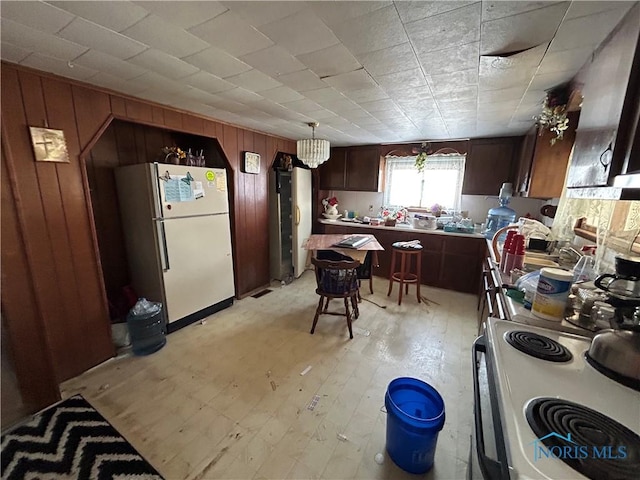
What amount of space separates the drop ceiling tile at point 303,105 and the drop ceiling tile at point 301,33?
85cm

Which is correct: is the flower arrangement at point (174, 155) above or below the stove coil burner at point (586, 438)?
above

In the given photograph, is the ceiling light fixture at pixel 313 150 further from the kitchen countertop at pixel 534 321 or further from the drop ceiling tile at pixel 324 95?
the kitchen countertop at pixel 534 321

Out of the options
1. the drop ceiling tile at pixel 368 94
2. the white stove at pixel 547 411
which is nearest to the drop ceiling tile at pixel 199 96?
the drop ceiling tile at pixel 368 94

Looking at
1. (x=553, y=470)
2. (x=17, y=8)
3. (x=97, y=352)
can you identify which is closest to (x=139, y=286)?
(x=97, y=352)

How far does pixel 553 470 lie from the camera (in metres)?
0.55

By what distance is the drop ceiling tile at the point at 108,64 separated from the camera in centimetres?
152

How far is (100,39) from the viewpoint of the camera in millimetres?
1336

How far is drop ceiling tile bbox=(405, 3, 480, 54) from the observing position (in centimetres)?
110

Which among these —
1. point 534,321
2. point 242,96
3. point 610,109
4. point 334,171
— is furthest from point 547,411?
point 334,171

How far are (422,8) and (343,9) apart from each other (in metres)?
0.32

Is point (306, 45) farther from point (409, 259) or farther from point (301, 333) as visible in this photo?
point (409, 259)

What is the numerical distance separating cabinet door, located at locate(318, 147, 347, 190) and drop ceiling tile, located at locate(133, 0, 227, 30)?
143 inches

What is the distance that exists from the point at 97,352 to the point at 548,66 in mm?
3752

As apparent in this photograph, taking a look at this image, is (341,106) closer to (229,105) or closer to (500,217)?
(229,105)
